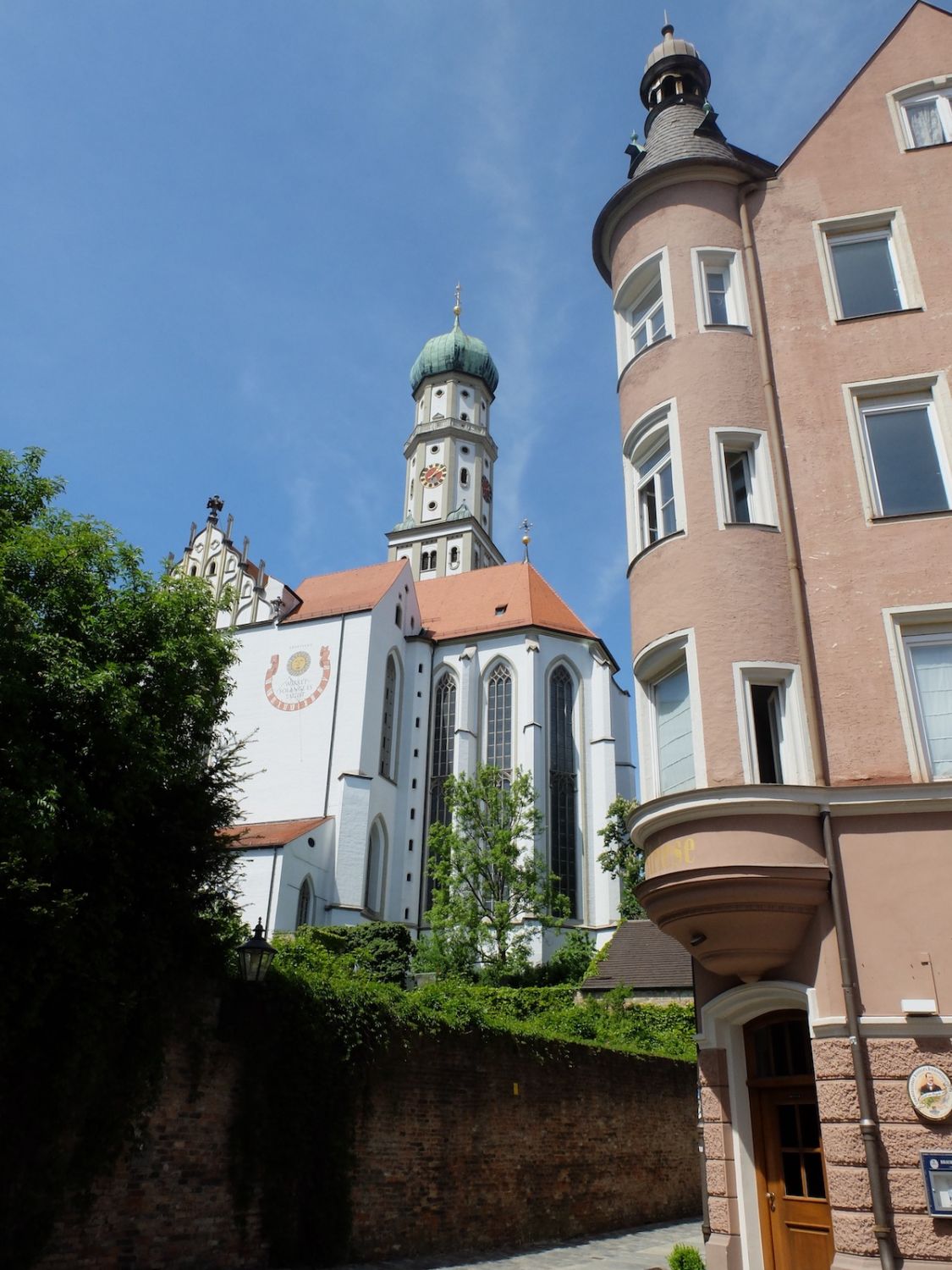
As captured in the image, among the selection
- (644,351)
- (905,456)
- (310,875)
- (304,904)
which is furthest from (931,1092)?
(310,875)

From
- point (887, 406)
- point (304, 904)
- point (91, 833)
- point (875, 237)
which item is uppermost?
point (875, 237)

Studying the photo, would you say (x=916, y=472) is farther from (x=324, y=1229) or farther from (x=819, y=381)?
(x=324, y=1229)

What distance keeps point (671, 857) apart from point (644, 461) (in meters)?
4.97

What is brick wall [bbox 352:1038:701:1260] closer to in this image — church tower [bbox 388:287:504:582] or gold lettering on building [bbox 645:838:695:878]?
gold lettering on building [bbox 645:838:695:878]

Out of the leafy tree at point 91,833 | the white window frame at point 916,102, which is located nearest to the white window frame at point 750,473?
the white window frame at point 916,102

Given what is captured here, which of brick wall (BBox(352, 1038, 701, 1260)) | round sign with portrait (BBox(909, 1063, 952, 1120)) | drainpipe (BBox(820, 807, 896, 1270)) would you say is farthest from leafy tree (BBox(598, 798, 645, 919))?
round sign with portrait (BBox(909, 1063, 952, 1120))

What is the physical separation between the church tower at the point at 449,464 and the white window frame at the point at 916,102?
49263 millimetres

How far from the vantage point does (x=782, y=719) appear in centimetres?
965

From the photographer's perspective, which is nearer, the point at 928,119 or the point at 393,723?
the point at 928,119

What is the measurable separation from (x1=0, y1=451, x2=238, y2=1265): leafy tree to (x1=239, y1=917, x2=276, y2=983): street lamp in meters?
0.29

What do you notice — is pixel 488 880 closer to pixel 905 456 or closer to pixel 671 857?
pixel 671 857

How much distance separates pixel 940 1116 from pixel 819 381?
7.25 metres

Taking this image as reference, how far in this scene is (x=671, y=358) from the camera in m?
11.7

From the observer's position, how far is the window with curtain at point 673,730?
9.96 metres
